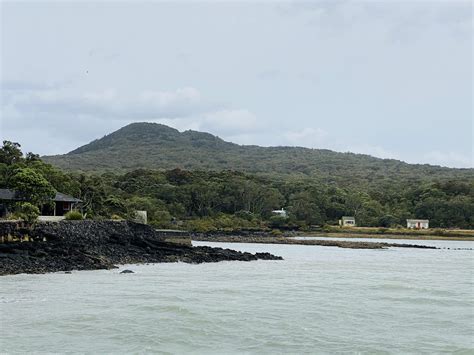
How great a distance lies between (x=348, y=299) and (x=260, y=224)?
62.3 m

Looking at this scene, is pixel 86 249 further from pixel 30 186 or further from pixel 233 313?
pixel 233 313

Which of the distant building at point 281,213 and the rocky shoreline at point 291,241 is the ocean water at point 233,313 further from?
the distant building at point 281,213

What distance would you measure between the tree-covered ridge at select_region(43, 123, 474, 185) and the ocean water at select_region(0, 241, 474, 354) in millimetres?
101520

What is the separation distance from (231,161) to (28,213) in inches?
5451

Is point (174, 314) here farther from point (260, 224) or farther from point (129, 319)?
point (260, 224)

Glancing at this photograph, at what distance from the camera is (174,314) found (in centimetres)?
1816

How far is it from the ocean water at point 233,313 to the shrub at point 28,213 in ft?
23.0

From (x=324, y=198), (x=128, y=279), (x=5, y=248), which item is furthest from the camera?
(x=324, y=198)

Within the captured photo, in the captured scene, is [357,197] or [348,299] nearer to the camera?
[348,299]

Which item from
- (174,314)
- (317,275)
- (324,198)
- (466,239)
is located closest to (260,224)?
(324,198)

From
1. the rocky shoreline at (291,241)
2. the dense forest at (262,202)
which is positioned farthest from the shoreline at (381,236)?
the rocky shoreline at (291,241)

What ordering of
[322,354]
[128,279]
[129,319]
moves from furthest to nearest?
[128,279]
[129,319]
[322,354]

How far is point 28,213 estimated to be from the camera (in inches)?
1335

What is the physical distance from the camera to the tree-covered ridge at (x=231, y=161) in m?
145
